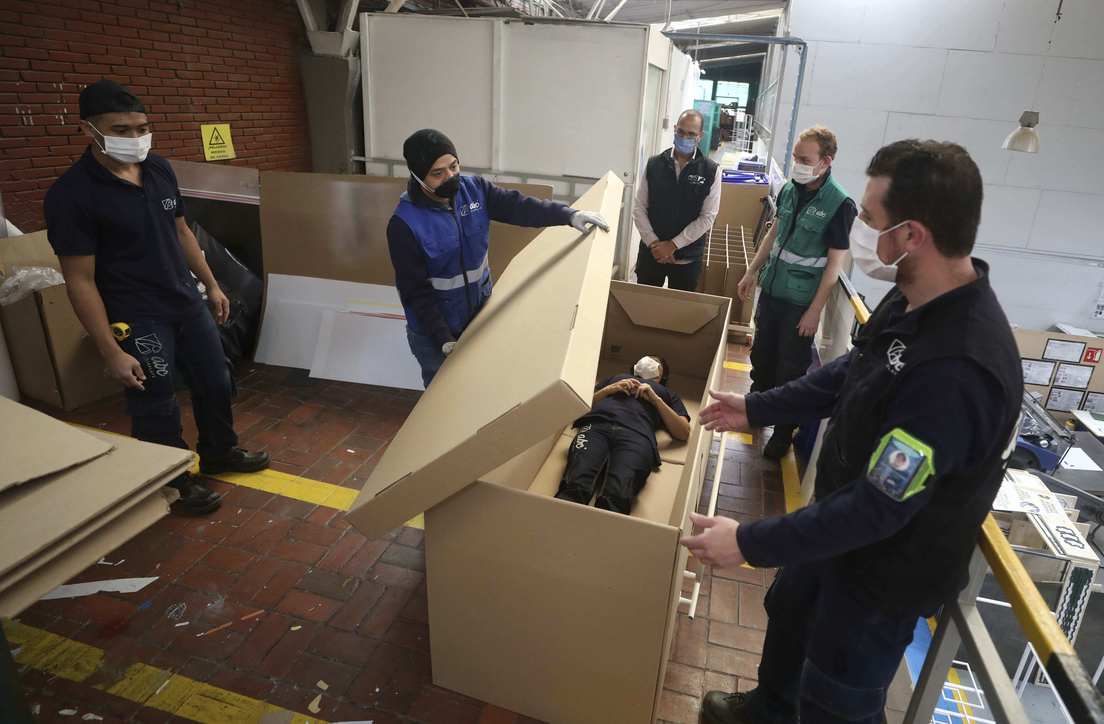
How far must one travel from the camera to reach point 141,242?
262 centimetres

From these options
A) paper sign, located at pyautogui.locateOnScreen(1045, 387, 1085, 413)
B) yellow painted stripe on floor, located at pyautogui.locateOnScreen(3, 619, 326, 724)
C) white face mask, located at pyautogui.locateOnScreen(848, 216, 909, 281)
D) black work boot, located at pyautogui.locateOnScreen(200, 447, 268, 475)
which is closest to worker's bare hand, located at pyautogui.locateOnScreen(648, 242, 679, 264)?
white face mask, located at pyautogui.locateOnScreen(848, 216, 909, 281)

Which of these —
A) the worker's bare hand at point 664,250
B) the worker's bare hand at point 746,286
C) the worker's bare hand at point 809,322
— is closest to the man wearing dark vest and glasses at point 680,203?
the worker's bare hand at point 664,250

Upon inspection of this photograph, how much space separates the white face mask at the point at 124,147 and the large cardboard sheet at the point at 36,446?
123 centimetres

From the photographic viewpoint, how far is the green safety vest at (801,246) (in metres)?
3.25

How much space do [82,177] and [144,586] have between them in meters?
1.67

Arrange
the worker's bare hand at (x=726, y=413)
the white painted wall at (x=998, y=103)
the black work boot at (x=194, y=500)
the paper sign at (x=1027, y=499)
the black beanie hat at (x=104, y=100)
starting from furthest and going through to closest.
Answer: the white painted wall at (x=998, y=103)
the black work boot at (x=194, y=500)
the paper sign at (x=1027, y=499)
the black beanie hat at (x=104, y=100)
the worker's bare hand at (x=726, y=413)

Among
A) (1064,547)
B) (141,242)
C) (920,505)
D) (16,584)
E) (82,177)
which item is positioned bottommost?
(1064,547)

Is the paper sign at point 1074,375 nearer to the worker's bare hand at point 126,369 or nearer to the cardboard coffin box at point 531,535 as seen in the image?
the cardboard coffin box at point 531,535

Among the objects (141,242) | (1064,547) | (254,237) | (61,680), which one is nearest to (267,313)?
(254,237)

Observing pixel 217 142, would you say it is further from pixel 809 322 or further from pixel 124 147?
pixel 809 322

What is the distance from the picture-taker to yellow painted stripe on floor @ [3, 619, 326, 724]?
2.15m

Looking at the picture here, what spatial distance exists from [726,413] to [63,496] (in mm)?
1750

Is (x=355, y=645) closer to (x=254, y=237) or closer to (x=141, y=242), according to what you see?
(x=141, y=242)

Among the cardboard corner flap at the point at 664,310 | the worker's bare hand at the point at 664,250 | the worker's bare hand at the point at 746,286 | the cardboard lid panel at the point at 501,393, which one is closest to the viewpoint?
the cardboard lid panel at the point at 501,393
